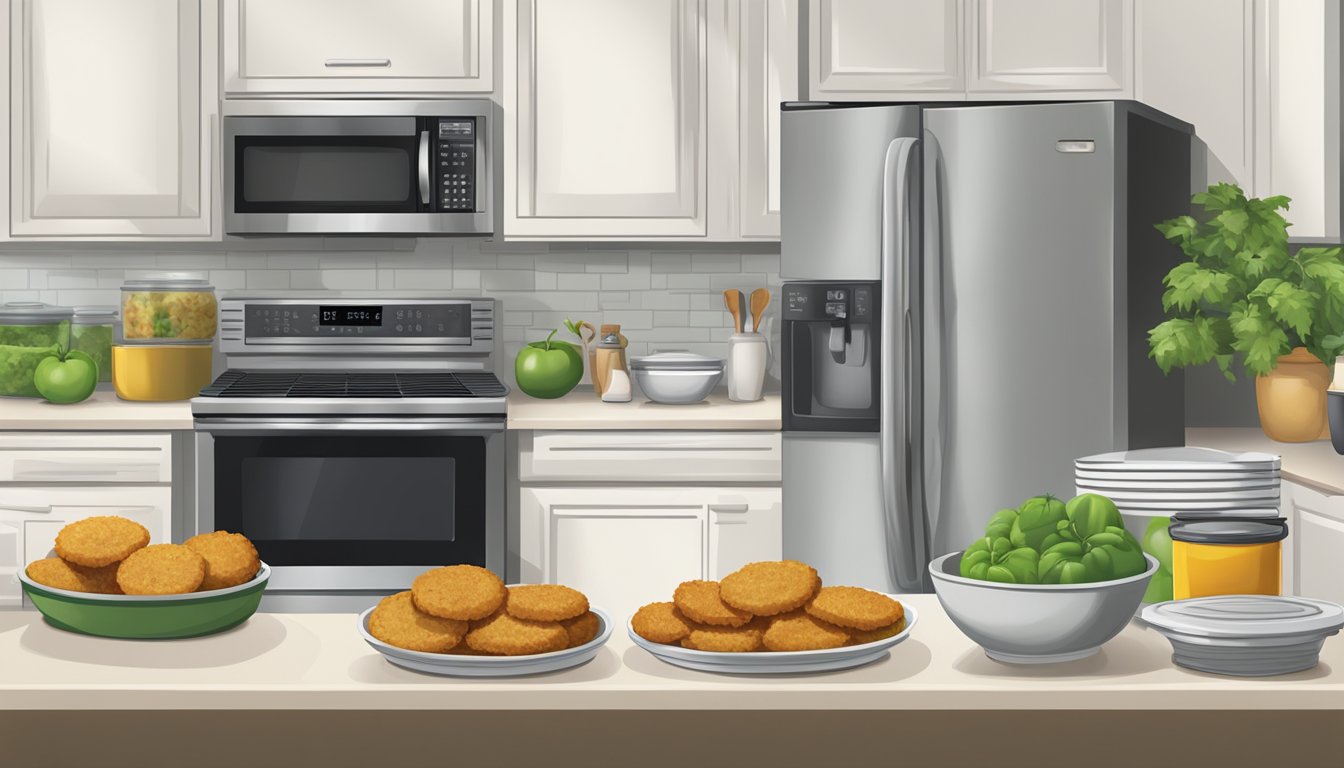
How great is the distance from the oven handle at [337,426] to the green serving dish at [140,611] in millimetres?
1751

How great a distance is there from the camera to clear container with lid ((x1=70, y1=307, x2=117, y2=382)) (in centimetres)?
359

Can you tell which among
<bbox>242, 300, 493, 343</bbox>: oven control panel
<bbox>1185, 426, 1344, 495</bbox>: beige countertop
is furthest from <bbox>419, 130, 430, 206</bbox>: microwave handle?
<bbox>1185, 426, 1344, 495</bbox>: beige countertop

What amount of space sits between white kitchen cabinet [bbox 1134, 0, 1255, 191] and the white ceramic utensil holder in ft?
3.98

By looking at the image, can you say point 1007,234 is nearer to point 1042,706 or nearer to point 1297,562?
point 1297,562

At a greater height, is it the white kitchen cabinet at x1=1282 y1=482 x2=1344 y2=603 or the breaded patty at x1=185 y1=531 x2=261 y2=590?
the breaded patty at x1=185 y1=531 x2=261 y2=590

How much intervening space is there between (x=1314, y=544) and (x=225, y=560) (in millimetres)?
2182

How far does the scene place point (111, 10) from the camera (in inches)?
131

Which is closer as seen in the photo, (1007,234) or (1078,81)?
(1007,234)

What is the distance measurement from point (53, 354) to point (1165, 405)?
114 inches

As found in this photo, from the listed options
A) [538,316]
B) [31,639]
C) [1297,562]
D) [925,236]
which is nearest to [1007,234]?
[925,236]

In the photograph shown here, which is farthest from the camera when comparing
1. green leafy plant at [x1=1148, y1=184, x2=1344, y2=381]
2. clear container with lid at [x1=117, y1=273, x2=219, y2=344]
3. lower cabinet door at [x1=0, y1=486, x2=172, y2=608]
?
clear container with lid at [x1=117, y1=273, x2=219, y2=344]

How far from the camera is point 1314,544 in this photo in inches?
99.0

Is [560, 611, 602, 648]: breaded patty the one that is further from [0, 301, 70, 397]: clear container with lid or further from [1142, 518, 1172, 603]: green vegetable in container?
[0, 301, 70, 397]: clear container with lid

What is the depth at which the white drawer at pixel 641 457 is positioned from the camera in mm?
3086
